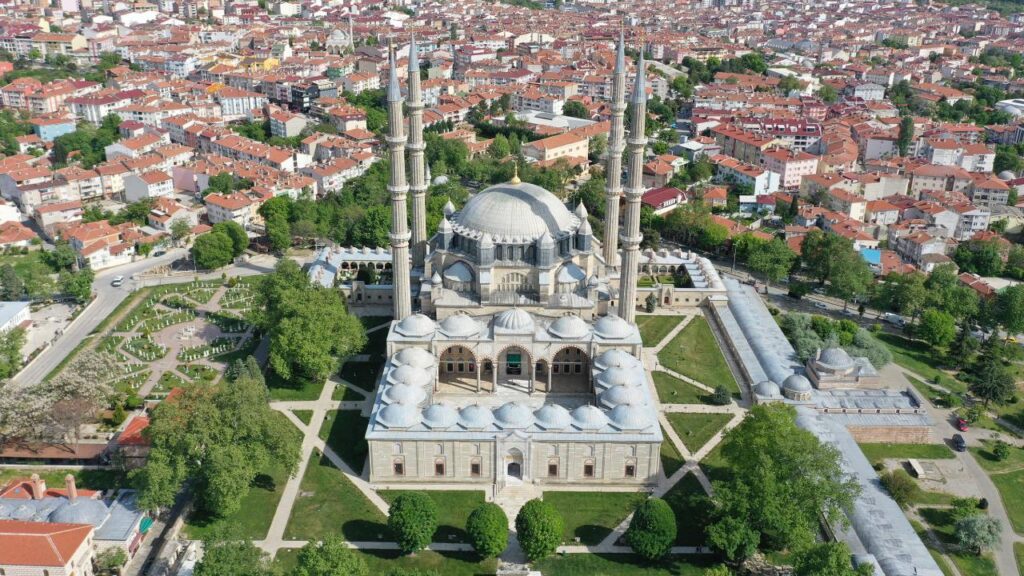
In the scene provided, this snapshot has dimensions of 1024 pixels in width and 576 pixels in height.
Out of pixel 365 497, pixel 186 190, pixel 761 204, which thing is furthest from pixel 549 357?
pixel 186 190

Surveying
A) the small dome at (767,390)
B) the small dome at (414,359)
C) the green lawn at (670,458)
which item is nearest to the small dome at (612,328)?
the green lawn at (670,458)

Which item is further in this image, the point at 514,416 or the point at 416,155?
the point at 416,155

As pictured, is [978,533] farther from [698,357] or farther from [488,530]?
[488,530]

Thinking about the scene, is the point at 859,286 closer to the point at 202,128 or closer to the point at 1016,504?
the point at 1016,504

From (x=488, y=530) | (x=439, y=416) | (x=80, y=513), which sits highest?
(x=439, y=416)

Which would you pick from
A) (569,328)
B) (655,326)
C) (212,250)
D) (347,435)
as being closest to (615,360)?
(569,328)

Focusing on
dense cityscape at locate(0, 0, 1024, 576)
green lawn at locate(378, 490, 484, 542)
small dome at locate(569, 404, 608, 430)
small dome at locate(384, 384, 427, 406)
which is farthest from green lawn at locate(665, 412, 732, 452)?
small dome at locate(384, 384, 427, 406)

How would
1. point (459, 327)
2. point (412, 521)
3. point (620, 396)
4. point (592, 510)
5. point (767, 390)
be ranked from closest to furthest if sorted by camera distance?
point (412, 521) → point (592, 510) → point (620, 396) → point (767, 390) → point (459, 327)

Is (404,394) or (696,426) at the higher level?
(404,394)
